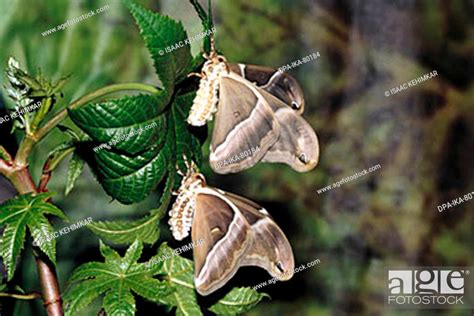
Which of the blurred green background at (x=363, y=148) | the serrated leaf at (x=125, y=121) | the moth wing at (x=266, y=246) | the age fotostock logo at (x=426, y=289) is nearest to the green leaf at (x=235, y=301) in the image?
the moth wing at (x=266, y=246)

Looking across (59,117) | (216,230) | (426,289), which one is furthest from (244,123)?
(426,289)

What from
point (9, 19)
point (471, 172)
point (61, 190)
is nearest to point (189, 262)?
point (61, 190)

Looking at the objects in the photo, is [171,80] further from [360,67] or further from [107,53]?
[360,67]

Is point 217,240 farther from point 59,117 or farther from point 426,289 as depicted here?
point 426,289

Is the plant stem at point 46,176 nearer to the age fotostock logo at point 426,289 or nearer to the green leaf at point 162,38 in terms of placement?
the green leaf at point 162,38

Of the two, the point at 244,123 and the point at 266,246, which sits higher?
the point at 244,123

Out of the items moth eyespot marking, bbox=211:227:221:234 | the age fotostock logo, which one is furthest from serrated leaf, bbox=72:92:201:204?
the age fotostock logo
